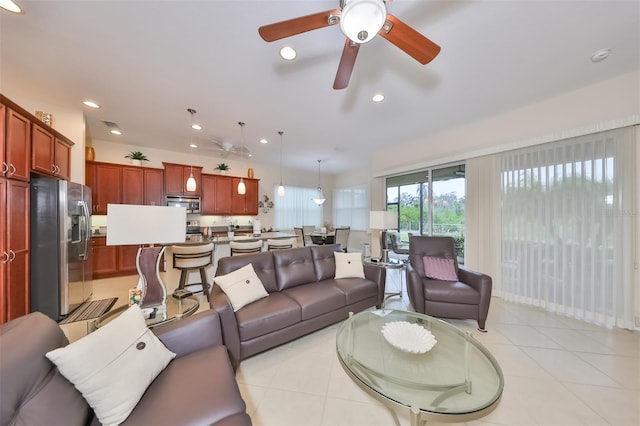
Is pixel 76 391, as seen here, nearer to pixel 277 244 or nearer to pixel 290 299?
pixel 290 299

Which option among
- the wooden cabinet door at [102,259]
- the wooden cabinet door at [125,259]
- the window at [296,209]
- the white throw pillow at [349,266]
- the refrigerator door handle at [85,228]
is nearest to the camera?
the white throw pillow at [349,266]

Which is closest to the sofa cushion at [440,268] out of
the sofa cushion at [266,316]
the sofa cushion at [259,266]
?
the sofa cushion at [266,316]

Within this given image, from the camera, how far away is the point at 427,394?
1.17 metres

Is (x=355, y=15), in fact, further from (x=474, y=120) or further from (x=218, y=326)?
(x=474, y=120)

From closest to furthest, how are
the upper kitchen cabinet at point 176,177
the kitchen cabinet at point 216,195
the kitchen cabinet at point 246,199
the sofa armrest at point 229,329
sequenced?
1. the sofa armrest at point 229,329
2. the upper kitchen cabinet at point 176,177
3. the kitchen cabinet at point 216,195
4. the kitchen cabinet at point 246,199

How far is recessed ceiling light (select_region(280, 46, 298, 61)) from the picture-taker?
195cm

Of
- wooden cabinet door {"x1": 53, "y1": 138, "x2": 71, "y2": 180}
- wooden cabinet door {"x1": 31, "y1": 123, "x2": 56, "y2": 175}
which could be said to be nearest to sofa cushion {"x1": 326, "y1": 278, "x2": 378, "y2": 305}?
wooden cabinet door {"x1": 31, "y1": 123, "x2": 56, "y2": 175}

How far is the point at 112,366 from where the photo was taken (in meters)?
0.96

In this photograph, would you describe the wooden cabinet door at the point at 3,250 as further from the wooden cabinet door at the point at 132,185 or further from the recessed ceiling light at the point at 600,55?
the recessed ceiling light at the point at 600,55

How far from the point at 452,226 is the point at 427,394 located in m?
3.47

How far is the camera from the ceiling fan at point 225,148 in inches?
172

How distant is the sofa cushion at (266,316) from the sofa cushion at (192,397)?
59 cm

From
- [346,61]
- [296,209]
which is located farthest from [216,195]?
[346,61]

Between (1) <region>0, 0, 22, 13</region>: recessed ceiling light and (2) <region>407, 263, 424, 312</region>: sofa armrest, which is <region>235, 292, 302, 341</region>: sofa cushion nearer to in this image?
(2) <region>407, 263, 424, 312</region>: sofa armrest
